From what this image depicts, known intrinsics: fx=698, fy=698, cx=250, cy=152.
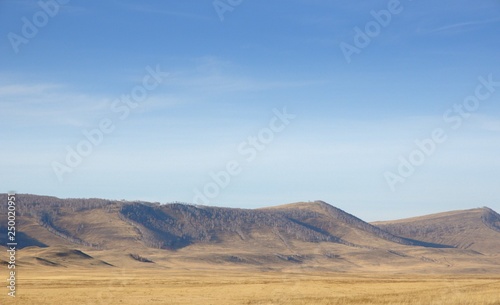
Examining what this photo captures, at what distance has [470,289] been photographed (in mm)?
66062

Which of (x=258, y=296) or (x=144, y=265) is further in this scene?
(x=144, y=265)

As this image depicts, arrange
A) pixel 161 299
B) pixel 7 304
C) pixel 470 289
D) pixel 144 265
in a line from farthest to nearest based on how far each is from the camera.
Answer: pixel 144 265, pixel 470 289, pixel 161 299, pixel 7 304

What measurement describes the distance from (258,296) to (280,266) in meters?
140

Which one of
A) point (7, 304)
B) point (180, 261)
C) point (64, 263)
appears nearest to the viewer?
point (7, 304)

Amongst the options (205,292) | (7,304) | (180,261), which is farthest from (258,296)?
(180,261)

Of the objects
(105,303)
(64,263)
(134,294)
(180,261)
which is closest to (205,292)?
(134,294)

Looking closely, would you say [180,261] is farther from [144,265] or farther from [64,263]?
[64,263]

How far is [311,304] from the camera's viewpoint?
5150 centimetres

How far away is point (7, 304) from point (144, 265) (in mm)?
120914

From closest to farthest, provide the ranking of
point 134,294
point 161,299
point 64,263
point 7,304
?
point 7,304 → point 161,299 → point 134,294 → point 64,263

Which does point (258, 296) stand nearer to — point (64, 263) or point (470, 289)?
point (470, 289)

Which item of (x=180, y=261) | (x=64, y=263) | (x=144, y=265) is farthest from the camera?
(x=180, y=261)

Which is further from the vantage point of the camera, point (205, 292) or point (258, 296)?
point (205, 292)

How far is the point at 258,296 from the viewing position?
58969 millimetres
